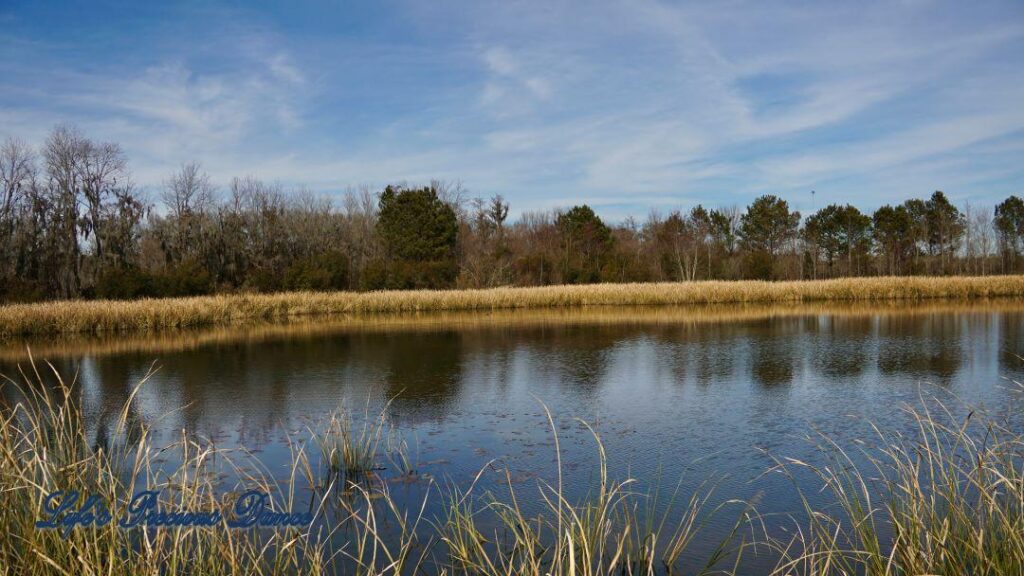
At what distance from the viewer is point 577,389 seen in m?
9.86

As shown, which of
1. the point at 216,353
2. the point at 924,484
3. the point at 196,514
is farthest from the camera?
the point at 216,353

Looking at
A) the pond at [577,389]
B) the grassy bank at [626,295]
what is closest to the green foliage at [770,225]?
the grassy bank at [626,295]

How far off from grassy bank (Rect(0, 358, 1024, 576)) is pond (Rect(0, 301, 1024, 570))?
9.5 inches

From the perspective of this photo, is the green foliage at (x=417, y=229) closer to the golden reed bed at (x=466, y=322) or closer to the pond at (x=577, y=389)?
the golden reed bed at (x=466, y=322)

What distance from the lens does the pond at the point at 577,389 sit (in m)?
6.12

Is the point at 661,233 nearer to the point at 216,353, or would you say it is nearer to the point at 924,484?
the point at 216,353

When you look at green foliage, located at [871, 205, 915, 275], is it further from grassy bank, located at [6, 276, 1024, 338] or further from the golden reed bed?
the golden reed bed

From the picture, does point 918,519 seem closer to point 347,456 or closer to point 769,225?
point 347,456

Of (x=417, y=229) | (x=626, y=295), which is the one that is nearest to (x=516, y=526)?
(x=626, y=295)

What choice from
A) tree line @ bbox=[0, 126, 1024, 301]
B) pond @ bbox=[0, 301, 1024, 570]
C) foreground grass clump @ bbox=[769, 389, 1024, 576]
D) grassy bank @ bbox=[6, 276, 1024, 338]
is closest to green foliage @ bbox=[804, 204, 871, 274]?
tree line @ bbox=[0, 126, 1024, 301]

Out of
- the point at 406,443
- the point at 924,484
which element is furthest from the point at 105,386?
the point at 924,484

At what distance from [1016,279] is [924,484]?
32.5m

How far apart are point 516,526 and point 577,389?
5229 mm

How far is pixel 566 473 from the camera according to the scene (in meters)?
5.80
